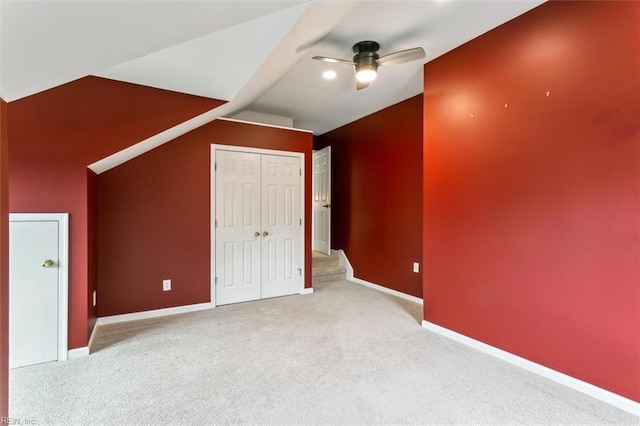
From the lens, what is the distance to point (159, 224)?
3.47 metres

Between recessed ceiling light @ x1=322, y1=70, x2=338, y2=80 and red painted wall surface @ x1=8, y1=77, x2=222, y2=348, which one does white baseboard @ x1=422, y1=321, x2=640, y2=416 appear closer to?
recessed ceiling light @ x1=322, y1=70, x2=338, y2=80

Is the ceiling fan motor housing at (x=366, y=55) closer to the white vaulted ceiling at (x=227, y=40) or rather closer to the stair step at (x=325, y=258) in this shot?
the white vaulted ceiling at (x=227, y=40)

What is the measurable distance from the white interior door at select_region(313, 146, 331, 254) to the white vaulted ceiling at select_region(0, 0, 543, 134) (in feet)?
5.89

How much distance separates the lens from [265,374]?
2.23m

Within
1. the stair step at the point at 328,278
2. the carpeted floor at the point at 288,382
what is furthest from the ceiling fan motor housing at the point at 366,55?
the stair step at the point at 328,278

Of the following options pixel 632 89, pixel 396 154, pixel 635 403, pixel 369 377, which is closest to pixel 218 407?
pixel 369 377

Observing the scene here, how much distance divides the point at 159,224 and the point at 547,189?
3661mm

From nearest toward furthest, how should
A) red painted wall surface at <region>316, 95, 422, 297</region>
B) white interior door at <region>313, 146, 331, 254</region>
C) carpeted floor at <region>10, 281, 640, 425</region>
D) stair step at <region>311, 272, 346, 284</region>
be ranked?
1. carpeted floor at <region>10, 281, 640, 425</region>
2. red painted wall surface at <region>316, 95, 422, 297</region>
3. stair step at <region>311, 272, 346, 284</region>
4. white interior door at <region>313, 146, 331, 254</region>

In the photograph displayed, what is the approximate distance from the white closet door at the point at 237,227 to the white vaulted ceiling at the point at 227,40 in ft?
2.99

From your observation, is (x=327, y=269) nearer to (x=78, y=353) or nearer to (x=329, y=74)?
(x=329, y=74)

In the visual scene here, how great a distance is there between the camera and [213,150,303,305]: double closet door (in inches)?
152

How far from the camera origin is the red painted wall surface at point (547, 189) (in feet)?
6.15

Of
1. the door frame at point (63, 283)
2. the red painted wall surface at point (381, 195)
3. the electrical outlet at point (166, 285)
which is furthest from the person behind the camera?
the red painted wall surface at point (381, 195)

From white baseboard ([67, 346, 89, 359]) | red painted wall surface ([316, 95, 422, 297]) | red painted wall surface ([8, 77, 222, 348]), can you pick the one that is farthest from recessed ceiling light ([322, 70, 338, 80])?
white baseboard ([67, 346, 89, 359])
